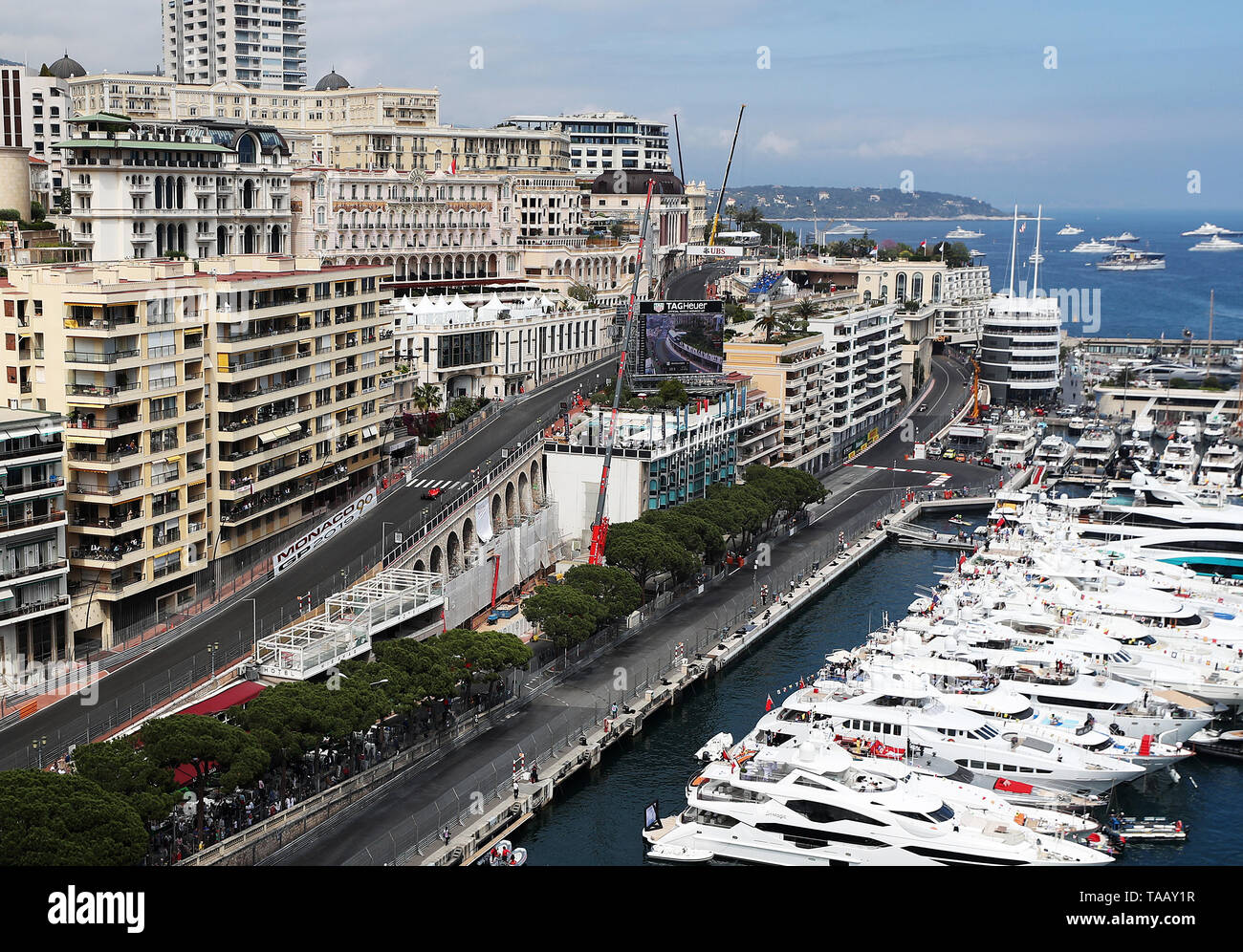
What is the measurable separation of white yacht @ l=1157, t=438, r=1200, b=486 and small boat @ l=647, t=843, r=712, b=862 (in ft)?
215

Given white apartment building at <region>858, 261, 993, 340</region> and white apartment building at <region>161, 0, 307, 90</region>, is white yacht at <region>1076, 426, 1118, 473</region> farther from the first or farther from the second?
white apartment building at <region>161, 0, 307, 90</region>

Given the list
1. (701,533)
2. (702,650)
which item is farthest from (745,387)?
(702,650)

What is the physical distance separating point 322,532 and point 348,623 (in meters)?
11.2

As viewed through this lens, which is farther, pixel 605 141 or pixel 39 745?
pixel 605 141

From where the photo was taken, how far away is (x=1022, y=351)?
136875 millimetres

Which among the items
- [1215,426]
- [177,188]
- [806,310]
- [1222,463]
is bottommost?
[1222,463]

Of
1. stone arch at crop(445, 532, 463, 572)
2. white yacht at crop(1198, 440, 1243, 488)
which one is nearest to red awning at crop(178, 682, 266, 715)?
stone arch at crop(445, 532, 463, 572)

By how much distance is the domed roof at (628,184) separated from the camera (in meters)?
158

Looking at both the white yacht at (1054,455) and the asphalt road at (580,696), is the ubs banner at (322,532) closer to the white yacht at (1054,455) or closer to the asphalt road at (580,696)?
the asphalt road at (580,696)

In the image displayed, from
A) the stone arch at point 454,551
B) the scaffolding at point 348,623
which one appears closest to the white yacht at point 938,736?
the scaffolding at point 348,623

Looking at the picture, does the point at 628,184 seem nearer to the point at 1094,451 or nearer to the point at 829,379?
the point at 829,379

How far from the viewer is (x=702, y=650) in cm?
6412

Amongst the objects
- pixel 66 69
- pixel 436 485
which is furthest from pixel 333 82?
pixel 436 485
